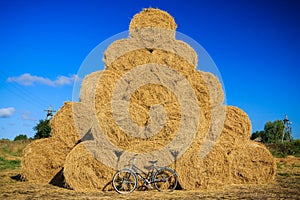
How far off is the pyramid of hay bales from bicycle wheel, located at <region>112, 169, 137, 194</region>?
0.68ft

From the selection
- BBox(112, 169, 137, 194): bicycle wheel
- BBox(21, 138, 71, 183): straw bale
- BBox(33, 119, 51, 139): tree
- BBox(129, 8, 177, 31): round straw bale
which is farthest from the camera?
BBox(33, 119, 51, 139): tree

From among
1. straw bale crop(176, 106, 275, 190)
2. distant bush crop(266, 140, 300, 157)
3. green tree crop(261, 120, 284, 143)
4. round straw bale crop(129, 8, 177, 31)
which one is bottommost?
straw bale crop(176, 106, 275, 190)

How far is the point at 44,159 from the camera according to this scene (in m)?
9.66

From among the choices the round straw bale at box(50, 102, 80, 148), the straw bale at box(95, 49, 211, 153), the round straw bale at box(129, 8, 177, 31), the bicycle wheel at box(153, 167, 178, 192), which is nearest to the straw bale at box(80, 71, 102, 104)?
the straw bale at box(95, 49, 211, 153)

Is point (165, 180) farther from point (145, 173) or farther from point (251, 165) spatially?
point (251, 165)

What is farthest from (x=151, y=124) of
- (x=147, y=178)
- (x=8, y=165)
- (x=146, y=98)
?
(x=8, y=165)

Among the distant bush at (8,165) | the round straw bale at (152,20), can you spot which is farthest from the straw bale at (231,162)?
the distant bush at (8,165)

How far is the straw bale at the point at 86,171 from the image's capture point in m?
8.06

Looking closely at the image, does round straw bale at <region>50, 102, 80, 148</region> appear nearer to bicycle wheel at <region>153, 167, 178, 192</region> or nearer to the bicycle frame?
the bicycle frame

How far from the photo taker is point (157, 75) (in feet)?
29.3

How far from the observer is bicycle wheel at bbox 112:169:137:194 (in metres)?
7.93

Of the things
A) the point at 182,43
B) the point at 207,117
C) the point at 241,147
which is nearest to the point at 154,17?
the point at 182,43

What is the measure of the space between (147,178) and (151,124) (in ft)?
4.51

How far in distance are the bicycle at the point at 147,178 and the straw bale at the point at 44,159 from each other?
94.0 inches
